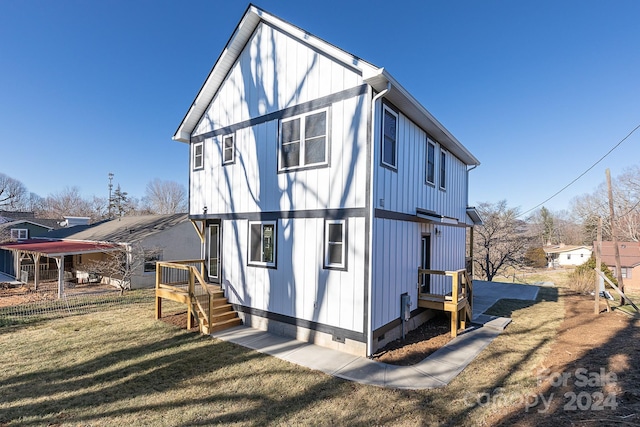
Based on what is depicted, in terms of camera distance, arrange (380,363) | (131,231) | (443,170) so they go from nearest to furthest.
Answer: (380,363)
(443,170)
(131,231)

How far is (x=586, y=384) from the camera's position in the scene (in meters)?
4.36

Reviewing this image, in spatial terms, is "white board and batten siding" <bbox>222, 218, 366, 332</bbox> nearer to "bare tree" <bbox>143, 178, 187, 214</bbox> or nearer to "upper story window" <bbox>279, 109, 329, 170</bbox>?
"upper story window" <bbox>279, 109, 329, 170</bbox>

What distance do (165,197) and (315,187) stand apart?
52.0 m

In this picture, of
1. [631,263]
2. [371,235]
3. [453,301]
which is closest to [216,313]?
[371,235]

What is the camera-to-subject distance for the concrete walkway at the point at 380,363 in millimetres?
5199

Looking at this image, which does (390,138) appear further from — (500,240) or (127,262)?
(500,240)

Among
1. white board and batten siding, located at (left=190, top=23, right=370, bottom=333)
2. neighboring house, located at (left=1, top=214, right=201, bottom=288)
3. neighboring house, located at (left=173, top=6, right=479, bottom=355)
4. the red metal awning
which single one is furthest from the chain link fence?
white board and batten siding, located at (left=190, top=23, right=370, bottom=333)

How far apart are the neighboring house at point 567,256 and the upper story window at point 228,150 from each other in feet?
179

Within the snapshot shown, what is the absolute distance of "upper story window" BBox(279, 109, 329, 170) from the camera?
692 centimetres

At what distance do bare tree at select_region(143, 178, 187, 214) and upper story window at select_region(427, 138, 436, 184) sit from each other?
159 feet

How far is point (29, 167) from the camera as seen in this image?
3738 cm

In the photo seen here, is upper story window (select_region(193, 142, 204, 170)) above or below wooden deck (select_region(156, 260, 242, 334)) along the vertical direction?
above

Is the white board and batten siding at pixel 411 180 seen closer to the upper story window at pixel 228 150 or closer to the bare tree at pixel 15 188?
the upper story window at pixel 228 150

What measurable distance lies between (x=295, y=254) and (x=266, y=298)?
5.47 feet
